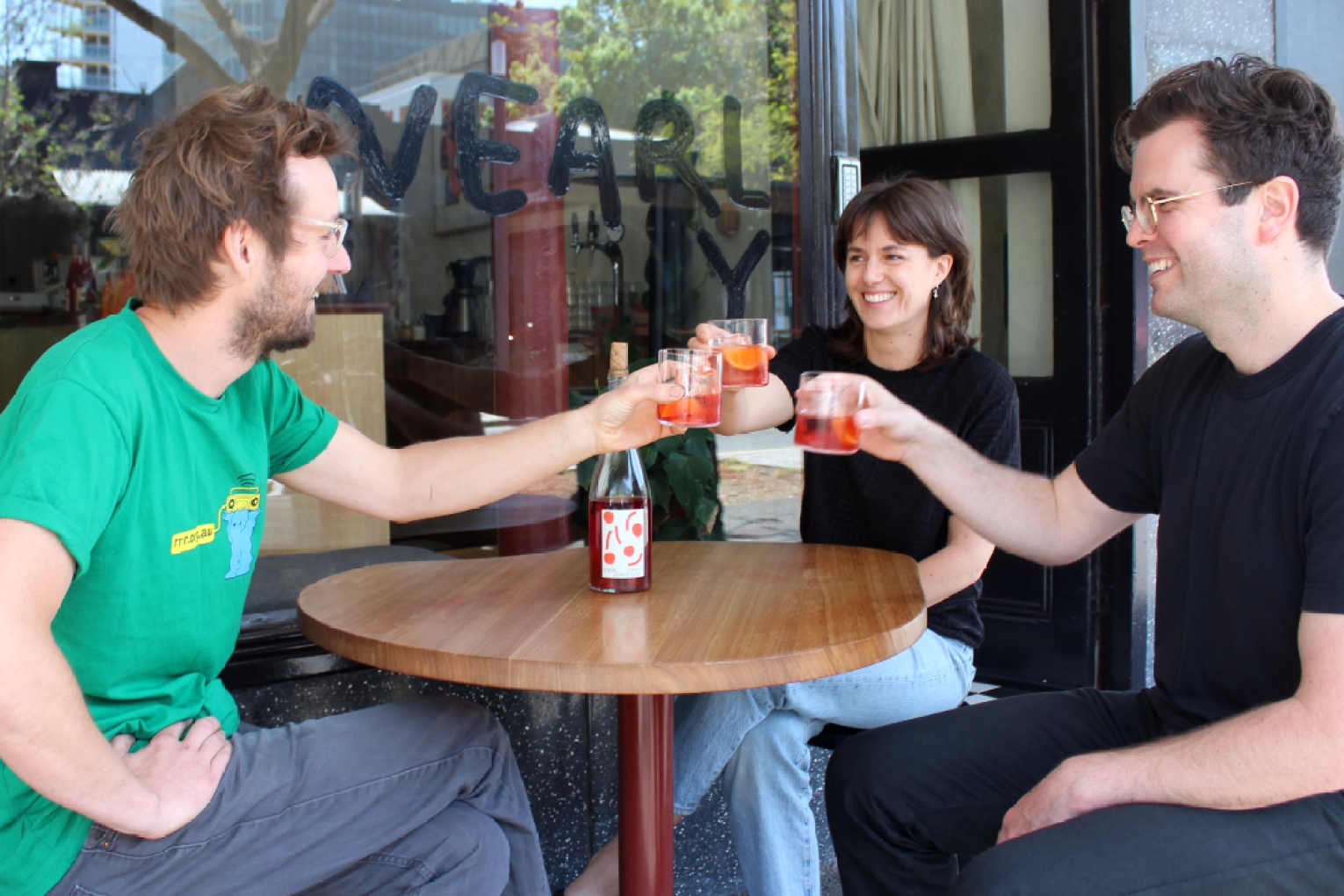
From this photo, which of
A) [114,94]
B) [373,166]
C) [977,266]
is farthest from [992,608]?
[114,94]

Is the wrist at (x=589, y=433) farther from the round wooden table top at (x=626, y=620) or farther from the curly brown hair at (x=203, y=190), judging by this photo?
the curly brown hair at (x=203, y=190)

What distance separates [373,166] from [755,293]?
4.30ft

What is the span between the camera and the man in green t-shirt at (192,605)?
43.3 inches

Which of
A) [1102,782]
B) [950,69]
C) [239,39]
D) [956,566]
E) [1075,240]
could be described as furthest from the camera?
[239,39]

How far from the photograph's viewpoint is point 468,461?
177 centimetres

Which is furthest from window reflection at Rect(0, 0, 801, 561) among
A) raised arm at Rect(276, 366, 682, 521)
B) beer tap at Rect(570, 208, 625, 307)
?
raised arm at Rect(276, 366, 682, 521)

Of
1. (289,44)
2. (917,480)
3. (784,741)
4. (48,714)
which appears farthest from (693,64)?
(48,714)

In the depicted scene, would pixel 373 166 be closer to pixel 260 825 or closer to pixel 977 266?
pixel 977 266

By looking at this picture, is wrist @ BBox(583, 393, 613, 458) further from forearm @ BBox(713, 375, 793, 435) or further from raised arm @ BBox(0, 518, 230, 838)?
raised arm @ BBox(0, 518, 230, 838)

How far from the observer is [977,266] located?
3682 millimetres

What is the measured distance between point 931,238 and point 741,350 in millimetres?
565

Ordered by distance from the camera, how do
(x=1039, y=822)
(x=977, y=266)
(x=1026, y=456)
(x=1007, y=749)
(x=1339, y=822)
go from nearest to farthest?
(x=1339, y=822), (x=1039, y=822), (x=1007, y=749), (x=1026, y=456), (x=977, y=266)

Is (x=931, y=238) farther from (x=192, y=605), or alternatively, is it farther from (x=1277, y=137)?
(x=192, y=605)

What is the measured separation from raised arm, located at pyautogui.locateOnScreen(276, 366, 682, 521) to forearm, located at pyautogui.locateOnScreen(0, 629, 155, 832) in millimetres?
648
